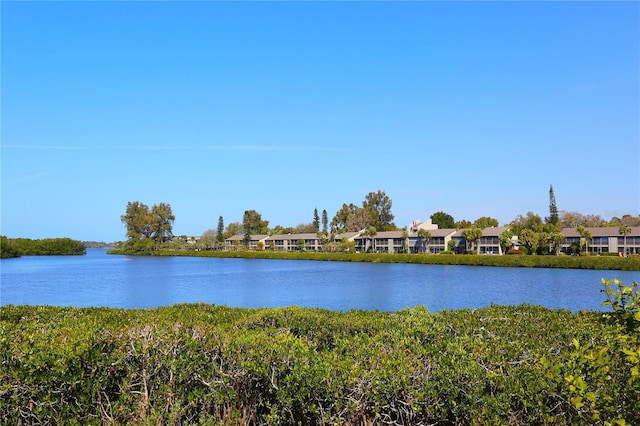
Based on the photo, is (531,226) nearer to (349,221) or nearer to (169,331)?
(349,221)

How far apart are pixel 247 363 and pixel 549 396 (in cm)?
311

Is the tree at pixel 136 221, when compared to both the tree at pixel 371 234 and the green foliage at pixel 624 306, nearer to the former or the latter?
the tree at pixel 371 234

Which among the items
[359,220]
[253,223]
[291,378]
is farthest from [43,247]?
[291,378]

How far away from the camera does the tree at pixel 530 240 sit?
84938 mm

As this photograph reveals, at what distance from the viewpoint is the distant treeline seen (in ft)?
427

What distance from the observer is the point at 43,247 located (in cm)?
14838

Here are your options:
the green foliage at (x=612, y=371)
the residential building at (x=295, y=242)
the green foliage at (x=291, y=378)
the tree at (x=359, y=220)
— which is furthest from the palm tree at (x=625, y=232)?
the green foliage at (x=612, y=371)

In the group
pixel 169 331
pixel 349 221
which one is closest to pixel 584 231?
pixel 349 221

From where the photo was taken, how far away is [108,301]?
35312 millimetres

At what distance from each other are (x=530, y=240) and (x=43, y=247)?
136 metres

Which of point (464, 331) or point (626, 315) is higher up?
point (626, 315)

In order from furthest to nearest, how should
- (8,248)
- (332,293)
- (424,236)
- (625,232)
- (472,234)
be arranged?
(8,248), (424,236), (472,234), (625,232), (332,293)

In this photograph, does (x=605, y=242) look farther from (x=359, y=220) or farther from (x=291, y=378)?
(x=291, y=378)

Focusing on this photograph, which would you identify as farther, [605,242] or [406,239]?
[406,239]
